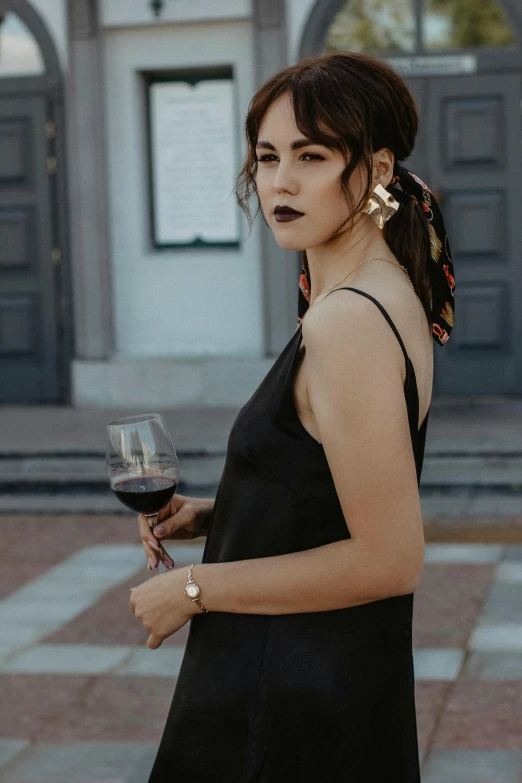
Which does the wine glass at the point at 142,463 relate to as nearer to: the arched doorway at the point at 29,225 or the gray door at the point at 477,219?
the gray door at the point at 477,219

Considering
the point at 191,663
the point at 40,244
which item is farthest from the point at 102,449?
the point at 191,663

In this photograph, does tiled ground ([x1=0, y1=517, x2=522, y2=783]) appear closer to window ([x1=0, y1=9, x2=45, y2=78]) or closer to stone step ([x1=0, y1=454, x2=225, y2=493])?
stone step ([x1=0, y1=454, x2=225, y2=493])

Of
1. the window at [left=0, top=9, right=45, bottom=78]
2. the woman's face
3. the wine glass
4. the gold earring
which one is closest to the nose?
the woman's face

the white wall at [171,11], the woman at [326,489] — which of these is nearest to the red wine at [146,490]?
the woman at [326,489]

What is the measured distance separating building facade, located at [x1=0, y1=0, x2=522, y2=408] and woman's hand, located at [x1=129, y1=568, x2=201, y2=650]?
7833mm

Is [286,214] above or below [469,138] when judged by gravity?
below

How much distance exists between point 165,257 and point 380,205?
861 centimetres

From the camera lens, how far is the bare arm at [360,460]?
1615mm

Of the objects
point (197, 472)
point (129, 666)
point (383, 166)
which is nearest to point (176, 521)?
point (383, 166)

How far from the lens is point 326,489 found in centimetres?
173

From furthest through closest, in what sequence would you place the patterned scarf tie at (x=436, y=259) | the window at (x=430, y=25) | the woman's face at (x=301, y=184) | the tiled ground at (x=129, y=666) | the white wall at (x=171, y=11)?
the white wall at (x=171, y=11), the window at (x=430, y=25), the tiled ground at (x=129, y=666), the patterned scarf tie at (x=436, y=259), the woman's face at (x=301, y=184)

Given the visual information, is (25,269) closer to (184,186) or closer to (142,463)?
(184,186)

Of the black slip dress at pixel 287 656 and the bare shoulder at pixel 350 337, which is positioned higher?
the bare shoulder at pixel 350 337

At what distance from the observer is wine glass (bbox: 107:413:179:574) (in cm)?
205
